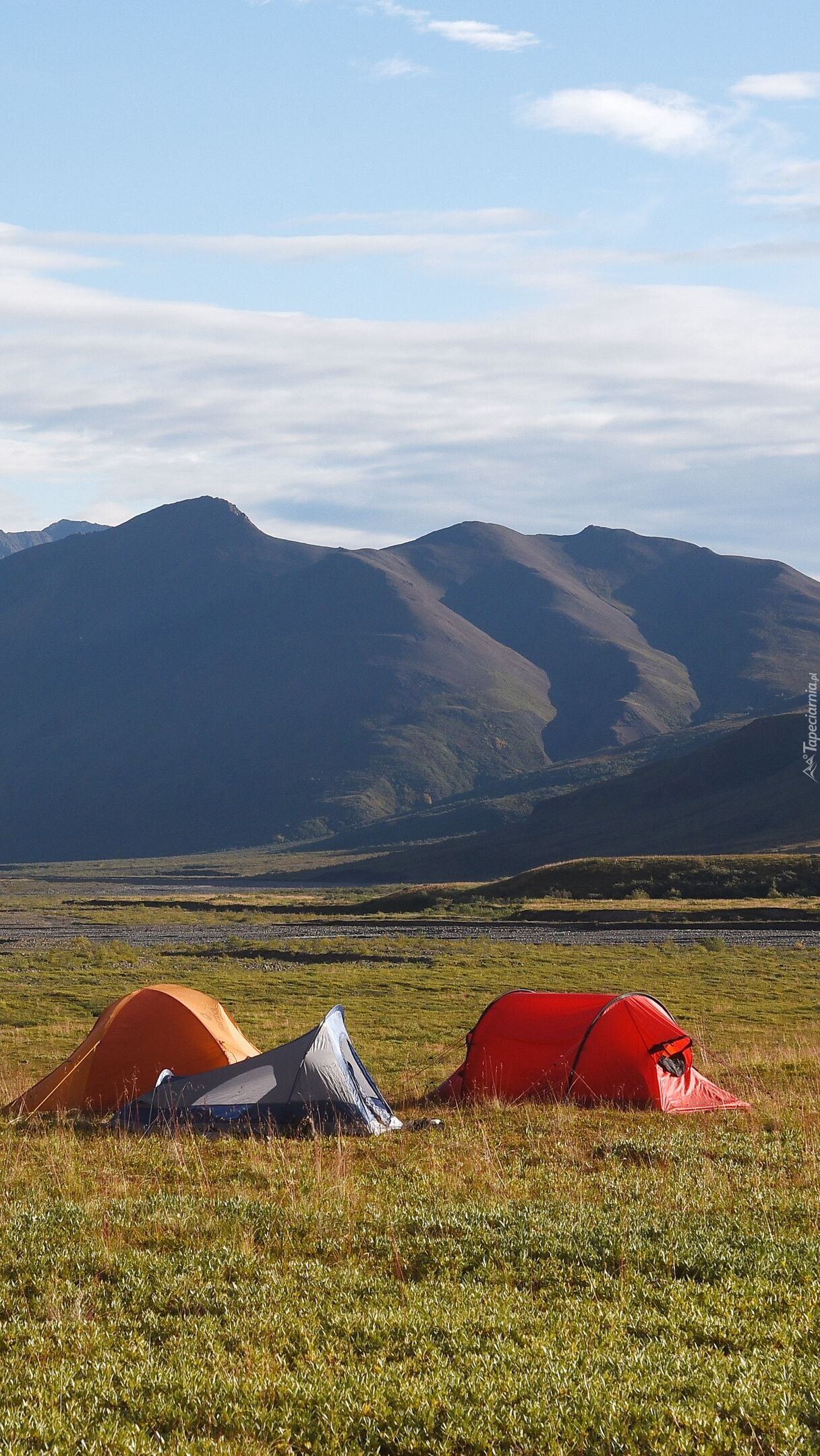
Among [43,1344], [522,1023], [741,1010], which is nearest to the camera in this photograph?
[43,1344]

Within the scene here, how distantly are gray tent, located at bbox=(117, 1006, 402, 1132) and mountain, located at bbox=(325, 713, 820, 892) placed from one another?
106 metres

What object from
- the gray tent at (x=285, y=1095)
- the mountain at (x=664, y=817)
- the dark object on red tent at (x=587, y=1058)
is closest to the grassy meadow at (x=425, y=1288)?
Answer: the gray tent at (x=285, y=1095)

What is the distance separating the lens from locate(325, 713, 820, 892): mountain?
127m

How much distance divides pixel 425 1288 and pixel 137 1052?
9.13 metres

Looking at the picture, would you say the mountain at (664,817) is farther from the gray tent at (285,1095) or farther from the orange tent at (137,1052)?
the gray tent at (285,1095)

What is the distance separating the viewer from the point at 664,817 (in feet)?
468

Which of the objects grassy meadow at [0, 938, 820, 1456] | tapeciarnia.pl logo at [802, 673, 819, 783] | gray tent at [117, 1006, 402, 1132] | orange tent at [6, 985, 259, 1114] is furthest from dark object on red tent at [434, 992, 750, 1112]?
tapeciarnia.pl logo at [802, 673, 819, 783]

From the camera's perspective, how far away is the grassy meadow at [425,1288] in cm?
613

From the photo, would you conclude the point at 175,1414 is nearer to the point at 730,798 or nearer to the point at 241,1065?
the point at 241,1065

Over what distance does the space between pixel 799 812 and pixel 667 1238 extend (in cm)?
12193

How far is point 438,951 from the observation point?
149 ft

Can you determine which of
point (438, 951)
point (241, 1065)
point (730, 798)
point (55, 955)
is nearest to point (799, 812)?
point (730, 798)

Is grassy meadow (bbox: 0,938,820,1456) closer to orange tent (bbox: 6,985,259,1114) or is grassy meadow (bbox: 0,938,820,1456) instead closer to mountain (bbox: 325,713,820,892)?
orange tent (bbox: 6,985,259,1114)

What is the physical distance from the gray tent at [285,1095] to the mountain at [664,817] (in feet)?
347
